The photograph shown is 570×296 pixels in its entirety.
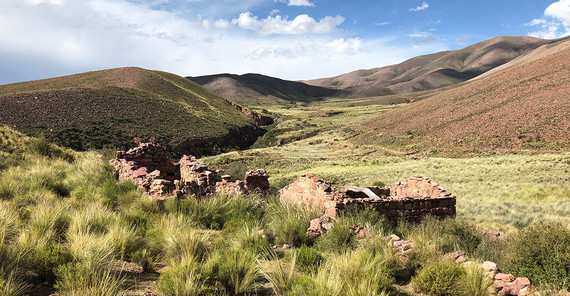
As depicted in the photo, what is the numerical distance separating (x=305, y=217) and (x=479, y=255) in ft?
12.5

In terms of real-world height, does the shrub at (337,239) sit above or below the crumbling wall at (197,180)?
below

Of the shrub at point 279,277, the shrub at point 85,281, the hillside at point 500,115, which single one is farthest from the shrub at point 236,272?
the hillside at point 500,115

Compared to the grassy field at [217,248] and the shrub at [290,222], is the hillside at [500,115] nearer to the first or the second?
the grassy field at [217,248]

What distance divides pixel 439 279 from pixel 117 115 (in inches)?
2047

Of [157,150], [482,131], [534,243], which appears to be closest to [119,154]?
[157,150]

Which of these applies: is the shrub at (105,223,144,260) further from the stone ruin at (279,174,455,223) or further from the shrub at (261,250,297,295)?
the stone ruin at (279,174,455,223)

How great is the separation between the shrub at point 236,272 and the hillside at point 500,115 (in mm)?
41415

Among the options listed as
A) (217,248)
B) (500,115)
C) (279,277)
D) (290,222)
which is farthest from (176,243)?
(500,115)

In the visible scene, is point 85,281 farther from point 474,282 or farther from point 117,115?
point 117,115

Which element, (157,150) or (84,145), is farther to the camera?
(84,145)

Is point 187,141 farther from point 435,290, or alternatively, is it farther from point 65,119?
point 435,290

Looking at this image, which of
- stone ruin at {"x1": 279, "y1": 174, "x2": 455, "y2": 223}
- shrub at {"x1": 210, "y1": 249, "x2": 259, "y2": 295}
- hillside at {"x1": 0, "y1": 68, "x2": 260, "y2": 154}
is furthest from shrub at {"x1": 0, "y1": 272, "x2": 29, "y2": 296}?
hillside at {"x1": 0, "y1": 68, "x2": 260, "y2": 154}

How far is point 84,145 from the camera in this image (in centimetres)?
3731

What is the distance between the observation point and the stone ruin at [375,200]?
26.8 ft
